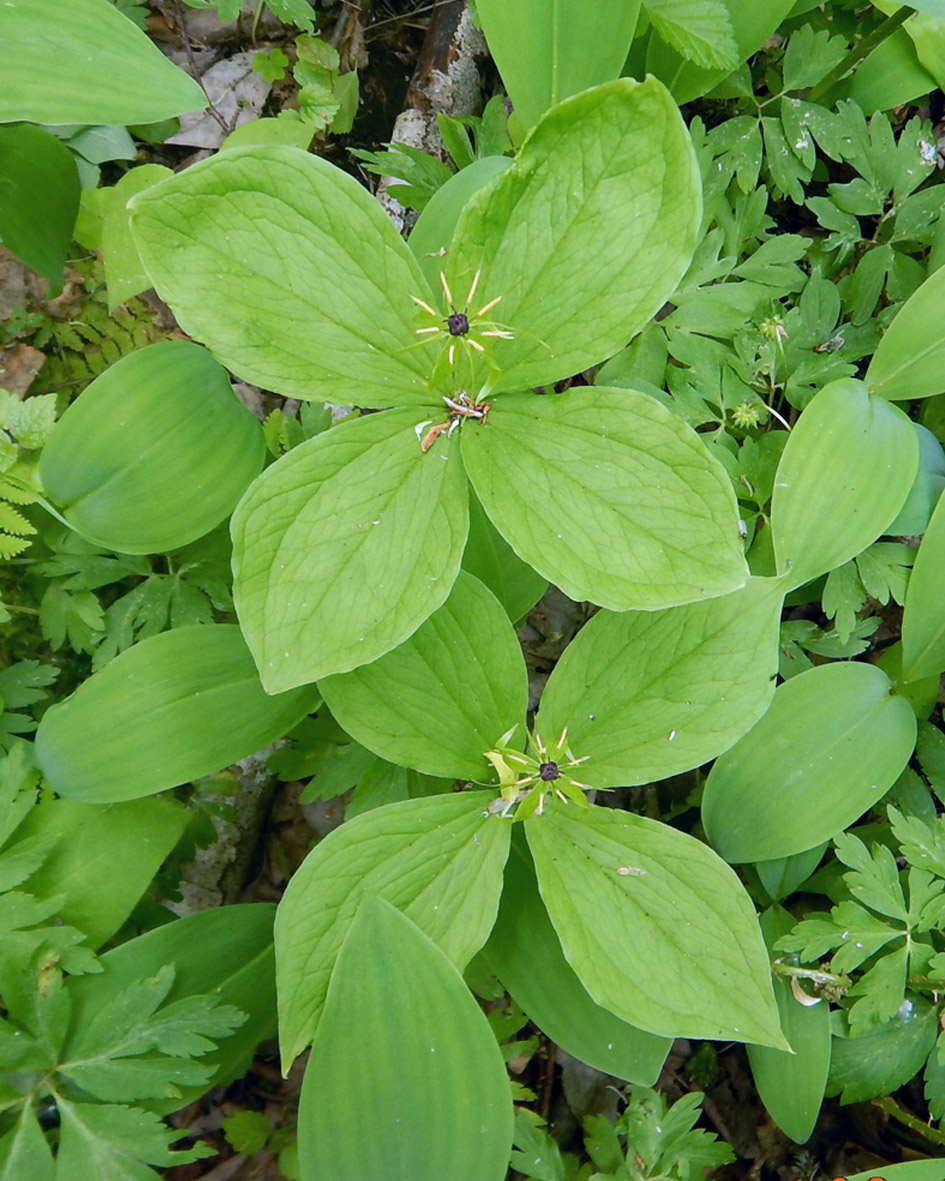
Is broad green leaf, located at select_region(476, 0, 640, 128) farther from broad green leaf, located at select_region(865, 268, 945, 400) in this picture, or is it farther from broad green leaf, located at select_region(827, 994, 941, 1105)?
broad green leaf, located at select_region(827, 994, 941, 1105)

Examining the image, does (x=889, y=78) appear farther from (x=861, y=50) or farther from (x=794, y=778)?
(x=794, y=778)

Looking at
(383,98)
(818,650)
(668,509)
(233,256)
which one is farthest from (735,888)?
(383,98)

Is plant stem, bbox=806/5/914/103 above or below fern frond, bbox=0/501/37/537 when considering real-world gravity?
above

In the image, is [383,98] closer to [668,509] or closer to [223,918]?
[668,509]

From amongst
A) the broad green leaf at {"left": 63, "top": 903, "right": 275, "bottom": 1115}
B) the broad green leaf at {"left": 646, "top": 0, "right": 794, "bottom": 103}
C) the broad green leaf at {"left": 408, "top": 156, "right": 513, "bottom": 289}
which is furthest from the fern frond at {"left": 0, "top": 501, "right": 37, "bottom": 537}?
the broad green leaf at {"left": 646, "top": 0, "right": 794, "bottom": 103}

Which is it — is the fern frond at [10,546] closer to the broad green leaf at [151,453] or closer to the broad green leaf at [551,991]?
the broad green leaf at [151,453]

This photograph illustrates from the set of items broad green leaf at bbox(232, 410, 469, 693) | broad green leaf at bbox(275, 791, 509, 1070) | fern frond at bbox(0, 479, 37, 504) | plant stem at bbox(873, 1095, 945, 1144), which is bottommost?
plant stem at bbox(873, 1095, 945, 1144)
